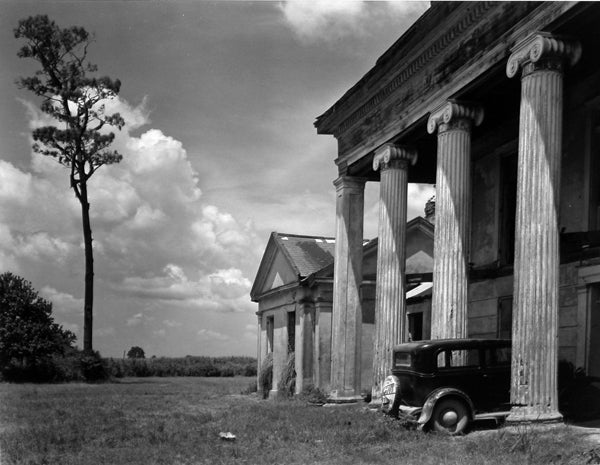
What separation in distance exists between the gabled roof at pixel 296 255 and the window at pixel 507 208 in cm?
854

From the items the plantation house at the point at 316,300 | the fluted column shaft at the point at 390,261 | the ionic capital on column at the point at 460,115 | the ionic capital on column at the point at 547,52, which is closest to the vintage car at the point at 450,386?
the fluted column shaft at the point at 390,261

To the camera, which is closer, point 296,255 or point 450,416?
point 450,416

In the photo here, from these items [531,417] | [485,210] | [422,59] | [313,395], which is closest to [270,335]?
[313,395]

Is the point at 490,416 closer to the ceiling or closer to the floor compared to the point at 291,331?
closer to the floor

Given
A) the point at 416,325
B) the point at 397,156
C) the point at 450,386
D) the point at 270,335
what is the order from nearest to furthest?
the point at 450,386 → the point at 397,156 → the point at 416,325 → the point at 270,335

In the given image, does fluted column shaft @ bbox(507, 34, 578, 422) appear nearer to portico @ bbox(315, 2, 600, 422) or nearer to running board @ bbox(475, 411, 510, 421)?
portico @ bbox(315, 2, 600, 422)

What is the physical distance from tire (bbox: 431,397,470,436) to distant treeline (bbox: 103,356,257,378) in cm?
4064

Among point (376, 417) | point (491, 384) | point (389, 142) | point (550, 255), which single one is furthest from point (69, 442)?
point (389, 142)

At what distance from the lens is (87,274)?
38.9 metres

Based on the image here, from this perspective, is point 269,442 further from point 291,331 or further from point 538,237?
point 291,331

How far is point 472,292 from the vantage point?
18.7 meters

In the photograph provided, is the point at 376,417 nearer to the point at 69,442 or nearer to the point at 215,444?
the point at 215,444

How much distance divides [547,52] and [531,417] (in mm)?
5607

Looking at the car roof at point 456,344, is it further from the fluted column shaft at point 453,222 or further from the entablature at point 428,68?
the entablature at point 428,68
